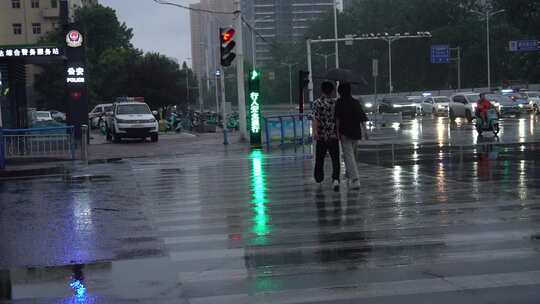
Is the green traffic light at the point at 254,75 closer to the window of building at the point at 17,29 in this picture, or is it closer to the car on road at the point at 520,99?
the car on road at the point at 520,99

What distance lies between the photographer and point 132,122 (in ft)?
114

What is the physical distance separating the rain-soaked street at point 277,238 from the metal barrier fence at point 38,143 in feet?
23.4

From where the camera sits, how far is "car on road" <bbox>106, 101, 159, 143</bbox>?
34844mm

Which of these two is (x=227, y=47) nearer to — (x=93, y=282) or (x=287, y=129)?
(x=287, y=129)

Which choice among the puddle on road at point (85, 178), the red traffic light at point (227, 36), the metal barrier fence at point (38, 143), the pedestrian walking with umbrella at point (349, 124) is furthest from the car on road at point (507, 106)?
the pedestrian walking with umbrella at point (349, 124)

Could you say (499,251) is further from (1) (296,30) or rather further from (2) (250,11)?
(1) (296,30)

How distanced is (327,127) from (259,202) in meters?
2.17

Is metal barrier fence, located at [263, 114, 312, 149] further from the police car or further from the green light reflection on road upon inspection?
the police car

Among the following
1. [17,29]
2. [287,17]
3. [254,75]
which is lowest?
[254,75]

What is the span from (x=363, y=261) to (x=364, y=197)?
495cm

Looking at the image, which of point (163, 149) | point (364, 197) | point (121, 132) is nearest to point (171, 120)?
point (121, 132)

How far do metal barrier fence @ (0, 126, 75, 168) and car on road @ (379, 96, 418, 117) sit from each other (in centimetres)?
4119

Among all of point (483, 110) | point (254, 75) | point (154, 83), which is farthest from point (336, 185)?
point (154, 83)

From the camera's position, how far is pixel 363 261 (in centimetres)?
773
